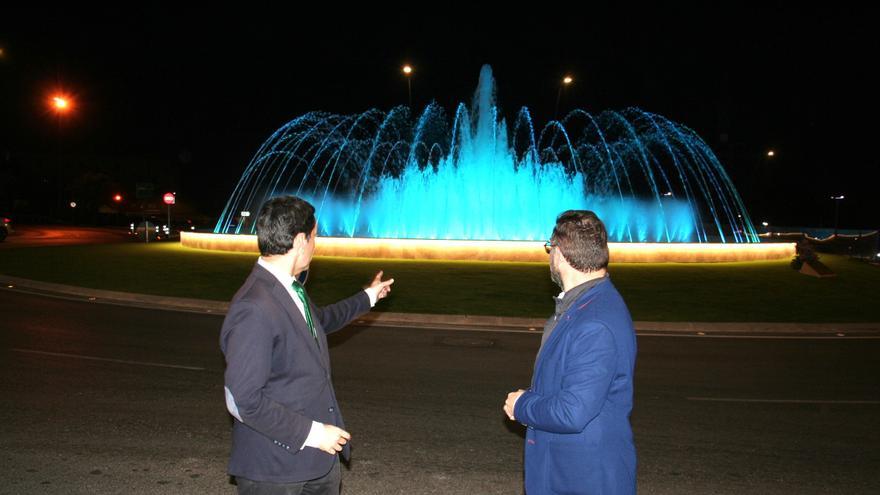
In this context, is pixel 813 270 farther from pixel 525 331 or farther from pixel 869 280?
pixel 525 331

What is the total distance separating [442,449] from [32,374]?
526cm

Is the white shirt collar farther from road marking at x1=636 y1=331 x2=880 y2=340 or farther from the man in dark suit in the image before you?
road marking at x1=636 y1=331 x2=880 y2=340

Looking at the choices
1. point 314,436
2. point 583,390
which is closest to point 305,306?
point 314,436

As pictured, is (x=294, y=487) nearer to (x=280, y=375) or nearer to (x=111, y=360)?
(x=280, y=375)

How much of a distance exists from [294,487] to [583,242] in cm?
164

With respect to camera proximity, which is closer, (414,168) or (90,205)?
(414,168)

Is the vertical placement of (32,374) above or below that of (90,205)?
below

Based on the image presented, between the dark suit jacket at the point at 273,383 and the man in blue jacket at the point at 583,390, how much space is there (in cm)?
89

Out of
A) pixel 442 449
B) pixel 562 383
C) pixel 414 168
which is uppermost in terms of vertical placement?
pixel 414 168

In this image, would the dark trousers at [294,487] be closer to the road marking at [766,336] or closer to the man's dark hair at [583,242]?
the man's dark hair at [583,242]

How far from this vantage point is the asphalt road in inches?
202

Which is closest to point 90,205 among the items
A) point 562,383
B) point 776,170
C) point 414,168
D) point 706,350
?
point 414,168

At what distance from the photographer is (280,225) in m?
3.01

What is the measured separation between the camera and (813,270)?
19859 millimetres
